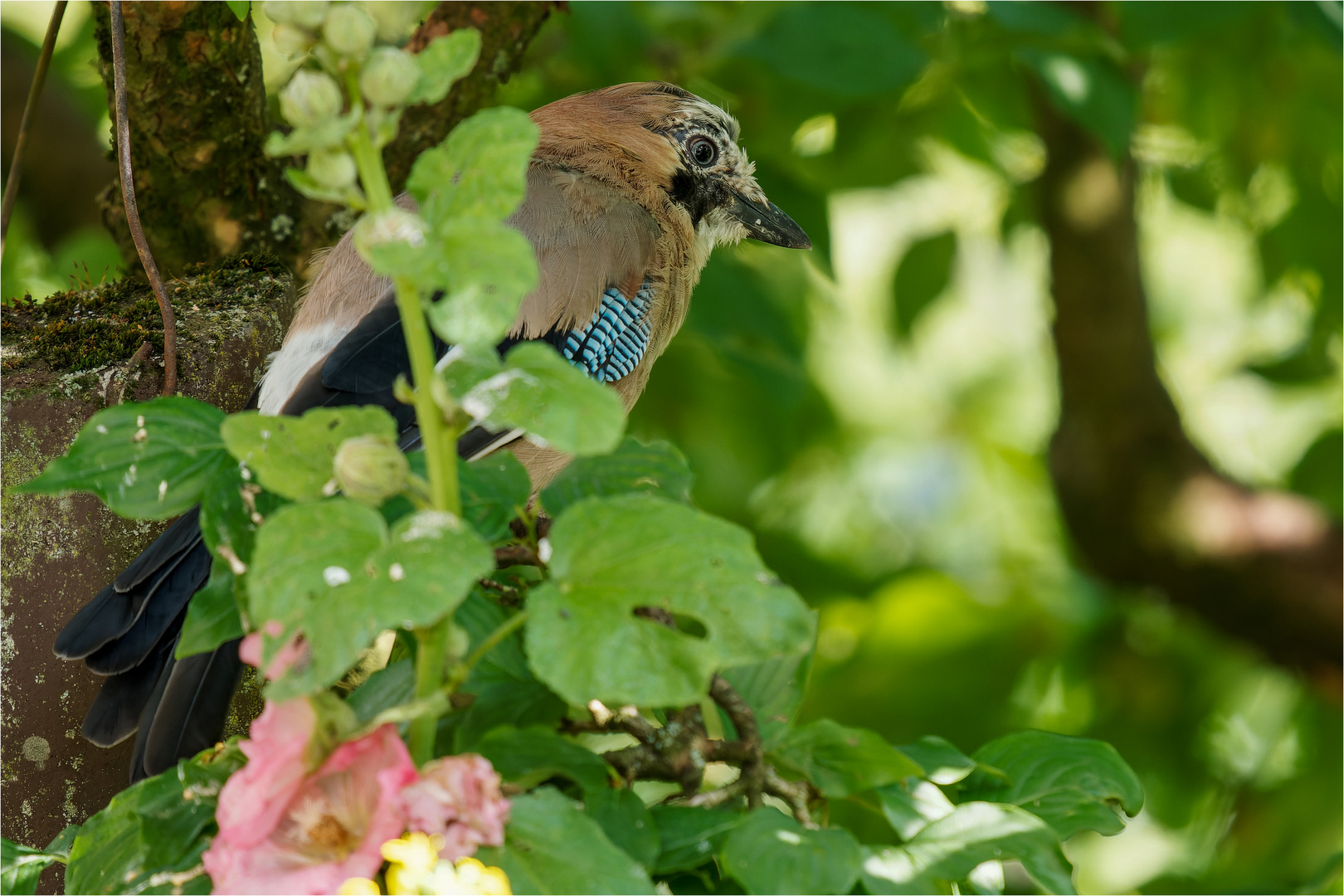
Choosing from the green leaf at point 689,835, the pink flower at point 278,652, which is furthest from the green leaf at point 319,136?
the green leaf at point 689,835

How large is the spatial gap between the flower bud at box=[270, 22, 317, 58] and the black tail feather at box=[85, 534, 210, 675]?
0.55m

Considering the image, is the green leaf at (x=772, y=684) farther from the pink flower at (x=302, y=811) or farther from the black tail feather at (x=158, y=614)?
Result: the black tail feather at (x=158, y=614)

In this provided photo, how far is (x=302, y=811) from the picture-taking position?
2.53ft

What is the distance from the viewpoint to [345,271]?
1650mm

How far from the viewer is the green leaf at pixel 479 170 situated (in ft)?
2.32

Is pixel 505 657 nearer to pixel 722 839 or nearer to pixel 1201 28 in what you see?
pixel 722 839

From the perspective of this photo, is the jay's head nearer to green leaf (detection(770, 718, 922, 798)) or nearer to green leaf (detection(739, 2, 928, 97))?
green leaf (detection(739, 2, 928, 97))

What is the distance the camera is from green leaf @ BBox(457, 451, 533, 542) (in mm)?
802

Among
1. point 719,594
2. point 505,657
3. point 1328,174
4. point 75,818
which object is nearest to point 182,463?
point 505,657

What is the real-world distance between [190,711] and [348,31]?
618mm

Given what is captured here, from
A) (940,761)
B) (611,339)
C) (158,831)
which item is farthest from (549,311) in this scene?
(158,831)

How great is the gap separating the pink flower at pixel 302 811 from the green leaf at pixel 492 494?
0.14m

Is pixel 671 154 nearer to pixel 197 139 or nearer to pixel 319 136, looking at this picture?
pixel 197 139

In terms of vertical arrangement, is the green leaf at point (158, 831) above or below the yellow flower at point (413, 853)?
below
